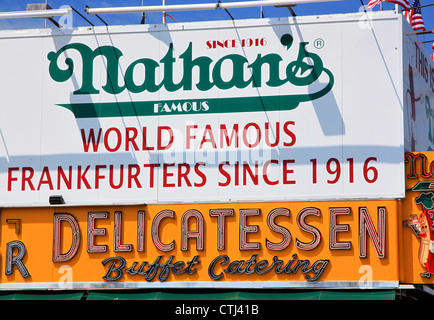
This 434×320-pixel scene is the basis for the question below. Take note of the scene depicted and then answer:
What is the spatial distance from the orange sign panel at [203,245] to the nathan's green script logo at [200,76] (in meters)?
2.31

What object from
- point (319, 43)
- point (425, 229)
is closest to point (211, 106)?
point (319, 43)

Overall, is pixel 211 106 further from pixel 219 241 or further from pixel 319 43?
pixel 219 241

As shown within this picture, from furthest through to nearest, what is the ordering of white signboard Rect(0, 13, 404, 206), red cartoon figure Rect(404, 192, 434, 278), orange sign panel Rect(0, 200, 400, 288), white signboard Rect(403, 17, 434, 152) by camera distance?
white signboard Rect(403, 17, 434, 152) → white signboard Rect(0, 13, 404, 206) → orange sign panel Rect(0, 200, 400, 288) → red cartoon figure Rect(404, 192, 434, 278)

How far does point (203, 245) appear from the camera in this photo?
749 inches

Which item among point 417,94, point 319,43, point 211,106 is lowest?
point 211,106

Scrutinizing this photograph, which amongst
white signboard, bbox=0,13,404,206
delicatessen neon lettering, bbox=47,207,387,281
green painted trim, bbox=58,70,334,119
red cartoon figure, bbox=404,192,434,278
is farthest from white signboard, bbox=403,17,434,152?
delicatessen neon lettering, bbox=47,207,387,281

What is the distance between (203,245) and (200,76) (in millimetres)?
3895

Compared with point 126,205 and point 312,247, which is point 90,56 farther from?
point 312,247

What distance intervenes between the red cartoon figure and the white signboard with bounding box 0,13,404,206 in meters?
0.61

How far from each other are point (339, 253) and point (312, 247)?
0.59m

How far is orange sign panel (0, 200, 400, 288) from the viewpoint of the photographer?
1839 cm

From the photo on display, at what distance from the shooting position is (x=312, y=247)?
18516mm

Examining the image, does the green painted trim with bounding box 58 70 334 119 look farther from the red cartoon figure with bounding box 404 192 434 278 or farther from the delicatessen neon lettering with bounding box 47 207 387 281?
the red cartoon figure with bounding box 404 192 434 278
